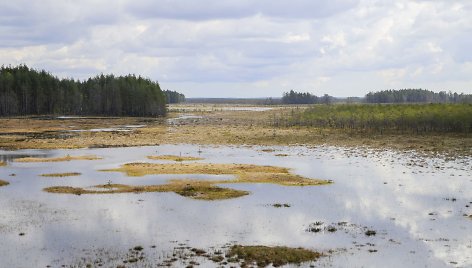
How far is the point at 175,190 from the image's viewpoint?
135 ft

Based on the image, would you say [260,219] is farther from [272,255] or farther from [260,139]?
[260,139]

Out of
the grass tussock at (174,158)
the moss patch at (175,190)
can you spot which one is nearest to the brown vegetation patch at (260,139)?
the grass tussock at (174,158)

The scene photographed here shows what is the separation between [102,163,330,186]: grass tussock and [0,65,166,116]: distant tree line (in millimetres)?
114544

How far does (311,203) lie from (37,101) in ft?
459

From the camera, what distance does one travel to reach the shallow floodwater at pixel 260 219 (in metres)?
25.1

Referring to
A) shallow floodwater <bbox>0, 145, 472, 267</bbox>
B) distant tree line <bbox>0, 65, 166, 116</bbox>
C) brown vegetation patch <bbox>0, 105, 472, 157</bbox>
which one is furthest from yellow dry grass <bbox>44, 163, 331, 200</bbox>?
distant tree line <bbox>0, 65, 166, 116</bbox>

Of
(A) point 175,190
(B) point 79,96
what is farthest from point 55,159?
(B) point 79,96

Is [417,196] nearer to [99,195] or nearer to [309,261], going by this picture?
[309,261]

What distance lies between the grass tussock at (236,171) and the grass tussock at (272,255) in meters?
18.8

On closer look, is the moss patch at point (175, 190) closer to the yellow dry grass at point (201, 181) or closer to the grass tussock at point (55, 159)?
the yellow dry grass at point (201, 181)

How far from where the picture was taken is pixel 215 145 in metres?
77.2

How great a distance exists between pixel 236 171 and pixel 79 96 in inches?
5210

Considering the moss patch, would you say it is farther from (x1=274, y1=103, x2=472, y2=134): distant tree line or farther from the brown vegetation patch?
(x1=274, y1=103, x2=472, y2=134): distant tree line

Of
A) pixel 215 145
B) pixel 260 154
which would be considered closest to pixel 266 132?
pixel 215 145
